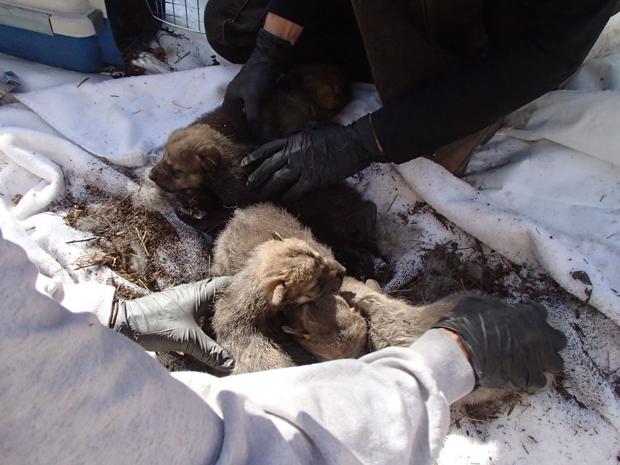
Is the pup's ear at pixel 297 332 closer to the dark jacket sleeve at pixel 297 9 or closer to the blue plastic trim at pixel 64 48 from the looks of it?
the dark jacket sleeve at pixel 297 9

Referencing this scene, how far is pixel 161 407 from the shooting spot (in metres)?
1.62

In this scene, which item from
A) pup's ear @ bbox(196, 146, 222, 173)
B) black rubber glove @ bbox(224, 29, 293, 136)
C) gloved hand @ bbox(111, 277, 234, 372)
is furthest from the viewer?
black rubber glove @ bbox(224, 29, 293, 136)

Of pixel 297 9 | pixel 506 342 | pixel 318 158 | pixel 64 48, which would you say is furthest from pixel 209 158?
pixel 506 342

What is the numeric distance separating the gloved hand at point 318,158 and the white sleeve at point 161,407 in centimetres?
168

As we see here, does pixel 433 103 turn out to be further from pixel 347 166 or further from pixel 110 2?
pixel 110 2

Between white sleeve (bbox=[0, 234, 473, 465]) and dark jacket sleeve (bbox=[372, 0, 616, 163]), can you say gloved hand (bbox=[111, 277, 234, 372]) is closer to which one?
white sleeve (bbox=[0, 234, 473, 465])

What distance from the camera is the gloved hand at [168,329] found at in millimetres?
3131

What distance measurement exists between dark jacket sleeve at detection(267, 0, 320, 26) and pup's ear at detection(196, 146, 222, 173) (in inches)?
45.2

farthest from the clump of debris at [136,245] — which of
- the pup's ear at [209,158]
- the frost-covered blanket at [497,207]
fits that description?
the pup's ear at [209,158]

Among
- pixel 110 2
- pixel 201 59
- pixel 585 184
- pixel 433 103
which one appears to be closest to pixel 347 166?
pixel 433 103

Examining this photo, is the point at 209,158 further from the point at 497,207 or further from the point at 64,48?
the point at 497,207

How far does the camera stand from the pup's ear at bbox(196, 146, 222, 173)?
400 cm

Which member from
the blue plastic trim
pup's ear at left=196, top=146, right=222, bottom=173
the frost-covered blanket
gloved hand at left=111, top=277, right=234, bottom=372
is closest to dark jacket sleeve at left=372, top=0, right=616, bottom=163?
the frost-covered blanket

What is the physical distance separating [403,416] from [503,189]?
2.25 meters
